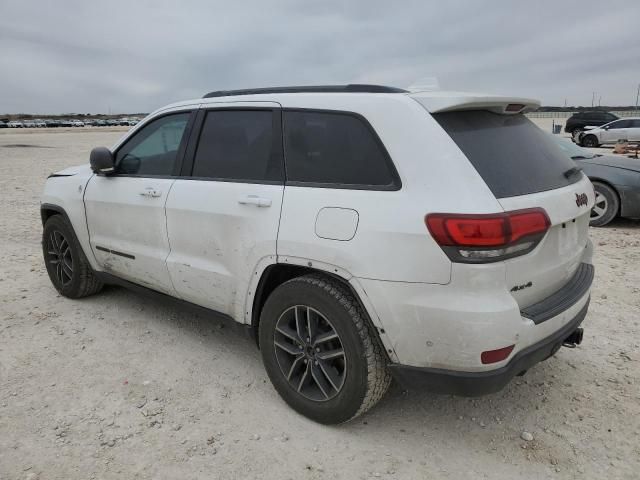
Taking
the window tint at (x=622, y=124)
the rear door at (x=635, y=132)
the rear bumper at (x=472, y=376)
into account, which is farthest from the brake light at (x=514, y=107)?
the window tint at (x=622, y=124)

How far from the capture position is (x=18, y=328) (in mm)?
4105

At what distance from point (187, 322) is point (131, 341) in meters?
0.49

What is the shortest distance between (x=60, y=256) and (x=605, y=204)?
22.9ft

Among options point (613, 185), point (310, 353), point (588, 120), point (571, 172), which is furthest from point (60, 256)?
point (588, 120)

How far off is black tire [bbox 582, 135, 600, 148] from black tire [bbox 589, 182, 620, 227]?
1960 cm

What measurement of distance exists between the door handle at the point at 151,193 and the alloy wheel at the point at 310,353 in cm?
136

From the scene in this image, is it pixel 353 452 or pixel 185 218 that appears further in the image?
pixel 185 218

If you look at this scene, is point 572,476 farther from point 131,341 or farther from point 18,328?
point 18,328

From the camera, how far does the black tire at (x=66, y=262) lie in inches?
176

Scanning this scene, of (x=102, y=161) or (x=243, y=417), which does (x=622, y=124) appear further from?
(x=243, y=417)

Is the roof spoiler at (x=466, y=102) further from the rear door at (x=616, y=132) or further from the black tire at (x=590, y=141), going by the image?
the black tire at (x=590, y=141)

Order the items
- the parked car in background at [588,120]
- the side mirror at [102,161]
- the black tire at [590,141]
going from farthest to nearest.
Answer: the parked car in background at [588,120]
the black tire at [590,141]
the side mirror at [102,161]

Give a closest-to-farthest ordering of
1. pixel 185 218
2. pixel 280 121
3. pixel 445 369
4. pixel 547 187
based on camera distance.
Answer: pixel 445 369, pixel 547 187, pixel 280 121, pixel 185 218

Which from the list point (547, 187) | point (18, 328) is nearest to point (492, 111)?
point (547, 187)
